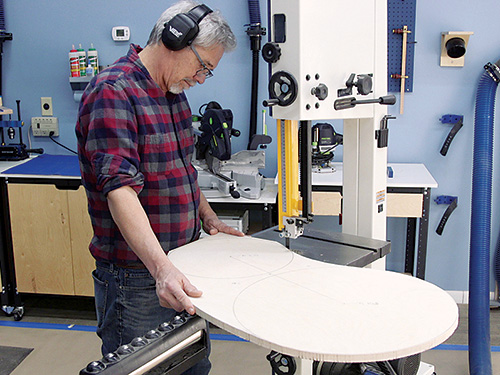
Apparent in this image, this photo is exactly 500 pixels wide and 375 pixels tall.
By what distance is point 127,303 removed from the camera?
1698 millimetres

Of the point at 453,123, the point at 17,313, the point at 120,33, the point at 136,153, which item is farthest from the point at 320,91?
the point at 17,313

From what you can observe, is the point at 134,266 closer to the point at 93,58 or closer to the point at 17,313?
the point at 17,313

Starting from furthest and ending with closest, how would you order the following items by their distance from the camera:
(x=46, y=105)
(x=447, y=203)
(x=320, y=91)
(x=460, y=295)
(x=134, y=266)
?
(x=46, y=105) < (x=460, y=295) < (x=447, y=203) < (x=134, y=266) < (x=320, y=91)

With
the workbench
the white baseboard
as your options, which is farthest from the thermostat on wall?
the white baseboard

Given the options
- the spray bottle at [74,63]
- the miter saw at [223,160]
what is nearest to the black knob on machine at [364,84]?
the miter saw at [223,160]

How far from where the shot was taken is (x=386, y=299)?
1.30m

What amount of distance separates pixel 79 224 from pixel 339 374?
2.08 m

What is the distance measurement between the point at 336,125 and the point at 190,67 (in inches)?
76.9

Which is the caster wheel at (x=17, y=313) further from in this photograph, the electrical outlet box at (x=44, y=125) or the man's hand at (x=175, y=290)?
the man's hand at (x=175, y=290)

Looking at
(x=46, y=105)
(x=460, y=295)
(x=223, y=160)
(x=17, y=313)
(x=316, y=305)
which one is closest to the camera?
(x=316, y=305)

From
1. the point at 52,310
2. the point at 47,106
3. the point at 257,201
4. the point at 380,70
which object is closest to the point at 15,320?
the point at 52,310

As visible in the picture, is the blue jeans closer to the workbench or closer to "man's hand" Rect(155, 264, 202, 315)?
"man's hand" Rect(155, 264, 202, 315)

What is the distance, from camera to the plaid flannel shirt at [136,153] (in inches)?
57.4

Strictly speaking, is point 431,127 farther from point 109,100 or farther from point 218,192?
point 109,100
